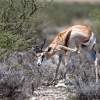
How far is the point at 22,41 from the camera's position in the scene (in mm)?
10625

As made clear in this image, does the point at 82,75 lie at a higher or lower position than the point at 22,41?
lower

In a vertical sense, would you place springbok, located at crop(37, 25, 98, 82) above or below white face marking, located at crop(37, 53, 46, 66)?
above

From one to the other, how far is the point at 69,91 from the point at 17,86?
1.48 metres

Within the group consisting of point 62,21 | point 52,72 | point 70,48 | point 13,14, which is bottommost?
point 62,21

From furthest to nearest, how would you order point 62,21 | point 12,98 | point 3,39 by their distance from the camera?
point 62,21
point 3,39
point 12,98

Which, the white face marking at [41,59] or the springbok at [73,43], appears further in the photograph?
the springbok at [73,43]

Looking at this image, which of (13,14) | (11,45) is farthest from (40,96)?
(13,14)

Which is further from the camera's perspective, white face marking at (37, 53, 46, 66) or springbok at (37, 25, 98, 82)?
springbok at (37, 25, 98, 82)

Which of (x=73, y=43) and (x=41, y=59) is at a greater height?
(x=73, y=43)

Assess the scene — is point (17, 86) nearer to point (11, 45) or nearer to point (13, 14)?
point (11, 45)

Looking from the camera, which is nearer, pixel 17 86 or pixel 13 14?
pixel 17 86

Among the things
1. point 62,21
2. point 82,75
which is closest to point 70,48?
point 82,75

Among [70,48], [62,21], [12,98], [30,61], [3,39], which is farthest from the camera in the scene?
[62,21]

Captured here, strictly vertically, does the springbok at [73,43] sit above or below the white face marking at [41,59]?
above
